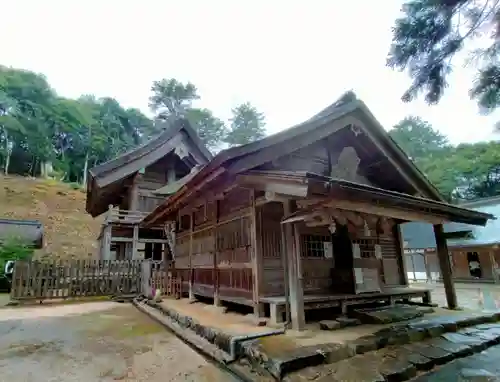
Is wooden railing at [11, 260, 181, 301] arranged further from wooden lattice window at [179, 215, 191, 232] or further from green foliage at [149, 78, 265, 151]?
green foliage at [149, 78, 265, 151]

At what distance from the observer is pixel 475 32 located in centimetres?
388

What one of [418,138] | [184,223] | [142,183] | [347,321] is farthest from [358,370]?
[418,138]

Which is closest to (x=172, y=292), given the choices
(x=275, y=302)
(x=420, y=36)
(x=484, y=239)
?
(x=275, y=302)

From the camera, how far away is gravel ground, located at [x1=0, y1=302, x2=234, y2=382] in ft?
12.5

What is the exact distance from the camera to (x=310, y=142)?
633 centimetres

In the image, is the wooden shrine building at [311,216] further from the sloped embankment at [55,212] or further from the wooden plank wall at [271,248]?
the sloped embankment at [55,212]

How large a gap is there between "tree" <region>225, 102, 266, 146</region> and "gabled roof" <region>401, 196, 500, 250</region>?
85.0ft

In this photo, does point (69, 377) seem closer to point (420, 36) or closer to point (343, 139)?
point (420, 36)

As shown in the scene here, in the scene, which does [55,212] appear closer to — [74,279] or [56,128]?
[56,128]

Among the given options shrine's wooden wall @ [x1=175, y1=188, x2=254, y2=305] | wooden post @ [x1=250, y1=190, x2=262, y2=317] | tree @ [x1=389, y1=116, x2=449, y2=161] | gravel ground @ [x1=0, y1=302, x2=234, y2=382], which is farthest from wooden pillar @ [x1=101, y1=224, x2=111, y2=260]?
tree @ [x1=389, y1=116, x2=449, y2=161]

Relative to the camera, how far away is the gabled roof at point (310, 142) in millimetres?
5234

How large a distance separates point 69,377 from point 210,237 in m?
4.72

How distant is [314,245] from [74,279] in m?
9.66

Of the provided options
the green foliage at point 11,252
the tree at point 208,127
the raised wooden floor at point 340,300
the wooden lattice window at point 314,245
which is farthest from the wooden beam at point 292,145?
the tree at point 208,127
